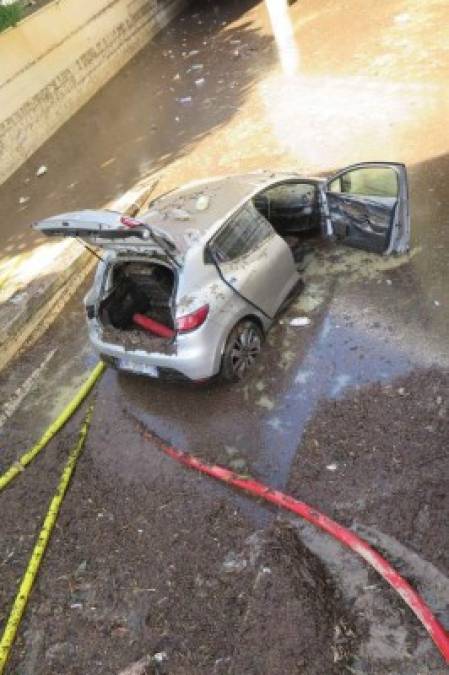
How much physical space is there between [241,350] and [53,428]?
2.12m

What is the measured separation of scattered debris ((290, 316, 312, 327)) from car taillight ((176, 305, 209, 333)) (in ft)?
4.87

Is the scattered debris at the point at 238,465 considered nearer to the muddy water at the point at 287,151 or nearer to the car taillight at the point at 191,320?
the muddy water at the point at 287,151

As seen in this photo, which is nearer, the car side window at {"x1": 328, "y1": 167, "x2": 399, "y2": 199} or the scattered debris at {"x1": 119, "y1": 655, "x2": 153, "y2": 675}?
the scattered debris at {"x1": 119, "y1": 655, "x2": 153, "y2": 675}

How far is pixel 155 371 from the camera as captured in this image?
5582 mm

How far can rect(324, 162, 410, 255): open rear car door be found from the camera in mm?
6227

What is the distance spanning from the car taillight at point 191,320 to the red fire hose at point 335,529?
1.15 meters

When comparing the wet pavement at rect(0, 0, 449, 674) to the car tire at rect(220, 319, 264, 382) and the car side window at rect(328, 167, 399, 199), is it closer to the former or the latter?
the car tire at rect(220, 319, 264, 382)

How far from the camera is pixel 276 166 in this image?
9508 millimetres

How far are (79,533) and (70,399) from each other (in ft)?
5.96

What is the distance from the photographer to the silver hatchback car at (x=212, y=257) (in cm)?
529

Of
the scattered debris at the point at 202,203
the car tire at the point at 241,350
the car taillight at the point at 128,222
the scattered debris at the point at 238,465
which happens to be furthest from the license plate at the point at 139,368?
the scattered debris at the point at 202,203

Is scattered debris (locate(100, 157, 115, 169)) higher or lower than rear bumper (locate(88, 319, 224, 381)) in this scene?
higher

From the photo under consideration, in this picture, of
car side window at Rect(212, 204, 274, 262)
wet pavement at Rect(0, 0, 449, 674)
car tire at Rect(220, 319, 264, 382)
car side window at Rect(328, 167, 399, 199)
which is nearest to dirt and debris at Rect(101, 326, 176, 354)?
car tire at Rect(220, 319, 264, 382)

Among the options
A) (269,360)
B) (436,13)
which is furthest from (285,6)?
(269,360)
